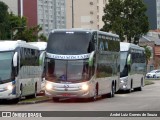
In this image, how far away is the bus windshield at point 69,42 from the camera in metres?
28.6

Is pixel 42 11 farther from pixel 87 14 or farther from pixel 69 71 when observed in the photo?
pixel 69 71

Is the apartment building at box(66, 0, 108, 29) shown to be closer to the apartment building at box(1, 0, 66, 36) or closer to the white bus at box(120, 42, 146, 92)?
the apartment building at box(1, 0, 66, 36)

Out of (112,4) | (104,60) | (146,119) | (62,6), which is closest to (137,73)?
(104,60)

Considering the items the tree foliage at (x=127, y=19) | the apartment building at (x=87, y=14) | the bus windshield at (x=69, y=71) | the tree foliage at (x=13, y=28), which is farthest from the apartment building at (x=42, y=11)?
the bus windshield at (x=69, y=71)

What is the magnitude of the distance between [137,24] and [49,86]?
46251 millimetres

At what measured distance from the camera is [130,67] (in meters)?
41.4

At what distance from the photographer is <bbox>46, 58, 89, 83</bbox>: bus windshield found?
2820 centimetres

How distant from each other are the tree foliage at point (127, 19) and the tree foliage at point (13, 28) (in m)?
10.4

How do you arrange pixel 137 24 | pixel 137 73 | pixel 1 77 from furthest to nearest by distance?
pixel 137 24, pixel 137 73, pixel 1 77

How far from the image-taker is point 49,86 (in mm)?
28531

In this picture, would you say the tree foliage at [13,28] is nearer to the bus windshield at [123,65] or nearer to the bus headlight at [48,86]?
the bus windshield at [123,65]

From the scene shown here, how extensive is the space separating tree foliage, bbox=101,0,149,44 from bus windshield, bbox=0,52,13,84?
4463 cm

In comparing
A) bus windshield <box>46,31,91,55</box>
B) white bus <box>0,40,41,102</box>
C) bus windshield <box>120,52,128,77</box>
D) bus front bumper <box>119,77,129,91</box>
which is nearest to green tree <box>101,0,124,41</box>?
bus windshield <box>120,52,128,77</box>

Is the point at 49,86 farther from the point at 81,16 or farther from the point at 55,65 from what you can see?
the point at 81,16
